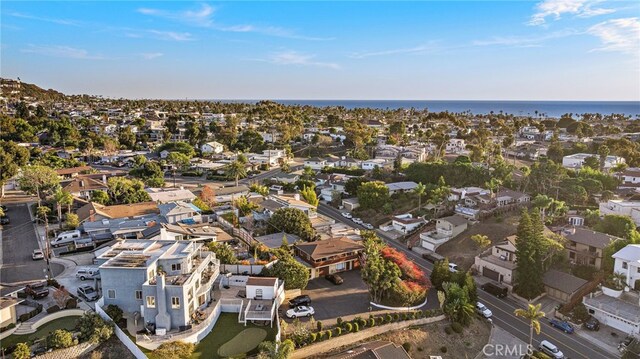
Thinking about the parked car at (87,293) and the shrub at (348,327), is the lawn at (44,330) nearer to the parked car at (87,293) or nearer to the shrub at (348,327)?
the parked car at (87,293)

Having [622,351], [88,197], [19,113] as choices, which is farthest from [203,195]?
[19,113]

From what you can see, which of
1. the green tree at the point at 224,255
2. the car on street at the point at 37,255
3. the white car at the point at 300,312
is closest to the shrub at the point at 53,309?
the car on street at the point at 37,255

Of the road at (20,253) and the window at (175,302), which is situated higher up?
the window at (175,302)

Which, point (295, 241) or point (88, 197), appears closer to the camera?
point (295, 241)

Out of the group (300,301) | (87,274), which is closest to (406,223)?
(300,301)

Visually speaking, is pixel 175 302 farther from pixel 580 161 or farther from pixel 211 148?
pixel 211 148

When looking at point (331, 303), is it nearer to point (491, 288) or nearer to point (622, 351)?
point (491, 288)
